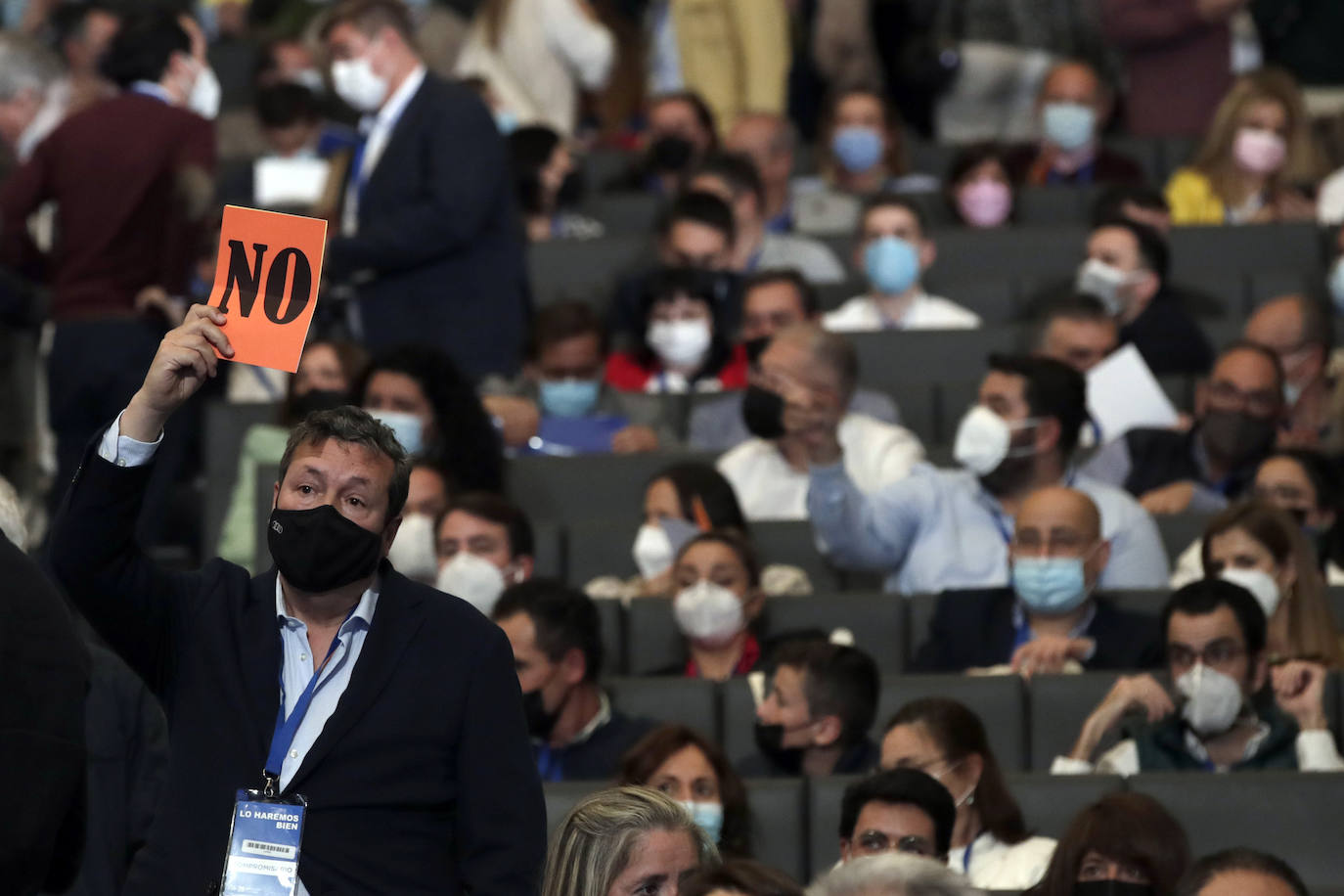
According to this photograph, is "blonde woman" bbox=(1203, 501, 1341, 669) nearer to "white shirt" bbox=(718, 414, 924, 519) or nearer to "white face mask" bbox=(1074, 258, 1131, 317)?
"white shirt" bbox=(718, 414, 924, 519)

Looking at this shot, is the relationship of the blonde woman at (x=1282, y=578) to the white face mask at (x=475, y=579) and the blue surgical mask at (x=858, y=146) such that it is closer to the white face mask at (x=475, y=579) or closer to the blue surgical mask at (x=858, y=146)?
the white face mask at (x=475, y=579)

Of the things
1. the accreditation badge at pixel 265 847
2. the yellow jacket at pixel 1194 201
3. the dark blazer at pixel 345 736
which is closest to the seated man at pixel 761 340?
the yellow jacket at pixel 1194 201

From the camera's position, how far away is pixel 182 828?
3434 mm

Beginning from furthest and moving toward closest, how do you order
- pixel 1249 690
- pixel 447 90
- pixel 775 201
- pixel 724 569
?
pixel 775 201
pixel 447 90
pixel 724 569
pixel 1249 690

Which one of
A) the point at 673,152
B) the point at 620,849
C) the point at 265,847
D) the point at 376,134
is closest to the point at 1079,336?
the point at 376,134

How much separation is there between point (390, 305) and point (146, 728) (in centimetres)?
320

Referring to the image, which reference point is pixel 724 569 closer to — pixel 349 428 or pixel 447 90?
pixel 447 90

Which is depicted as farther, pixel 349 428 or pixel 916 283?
pixel 916 283

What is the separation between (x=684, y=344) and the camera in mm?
8367

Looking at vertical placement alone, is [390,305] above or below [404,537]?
above

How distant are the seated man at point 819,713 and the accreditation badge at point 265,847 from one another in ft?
7.98

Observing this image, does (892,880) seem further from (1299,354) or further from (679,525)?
(1299,354)

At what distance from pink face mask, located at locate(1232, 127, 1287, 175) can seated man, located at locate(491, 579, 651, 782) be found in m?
4.75

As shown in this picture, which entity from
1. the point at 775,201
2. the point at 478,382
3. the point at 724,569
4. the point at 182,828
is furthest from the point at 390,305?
the point at 182,828
